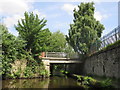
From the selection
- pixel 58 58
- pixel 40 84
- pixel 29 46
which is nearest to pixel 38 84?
pixel 40 84

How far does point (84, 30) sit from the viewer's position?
23.1 meters

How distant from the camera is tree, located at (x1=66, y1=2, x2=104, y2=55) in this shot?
22812 mm

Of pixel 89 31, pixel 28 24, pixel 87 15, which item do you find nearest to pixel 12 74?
pixel 28 24

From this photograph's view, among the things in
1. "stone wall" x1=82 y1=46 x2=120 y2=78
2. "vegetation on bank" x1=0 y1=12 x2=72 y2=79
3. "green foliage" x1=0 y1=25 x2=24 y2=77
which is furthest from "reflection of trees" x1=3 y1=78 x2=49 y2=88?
"stone wall" x1=82 y1=46 x2=120 y2=78

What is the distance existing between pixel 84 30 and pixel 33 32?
811cm

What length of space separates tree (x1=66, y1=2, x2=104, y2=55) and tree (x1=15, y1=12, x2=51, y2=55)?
487 cm

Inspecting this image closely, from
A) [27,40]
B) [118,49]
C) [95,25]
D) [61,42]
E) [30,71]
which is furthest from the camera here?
[61,42]

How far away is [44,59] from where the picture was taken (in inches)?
911

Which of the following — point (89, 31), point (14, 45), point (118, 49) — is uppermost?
point (89, 31)

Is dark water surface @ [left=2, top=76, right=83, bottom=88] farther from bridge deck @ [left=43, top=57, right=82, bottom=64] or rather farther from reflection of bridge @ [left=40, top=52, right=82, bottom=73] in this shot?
bridge deck @ [left=43, top=57, right=82, bottom=64]

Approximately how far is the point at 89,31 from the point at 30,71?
11.0m

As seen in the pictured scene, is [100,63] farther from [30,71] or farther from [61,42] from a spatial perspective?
[61,42]

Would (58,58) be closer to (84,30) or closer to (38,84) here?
(84,30)

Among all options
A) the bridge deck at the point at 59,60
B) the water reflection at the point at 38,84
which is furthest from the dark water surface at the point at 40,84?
the bridge deck at the point at 59,60
